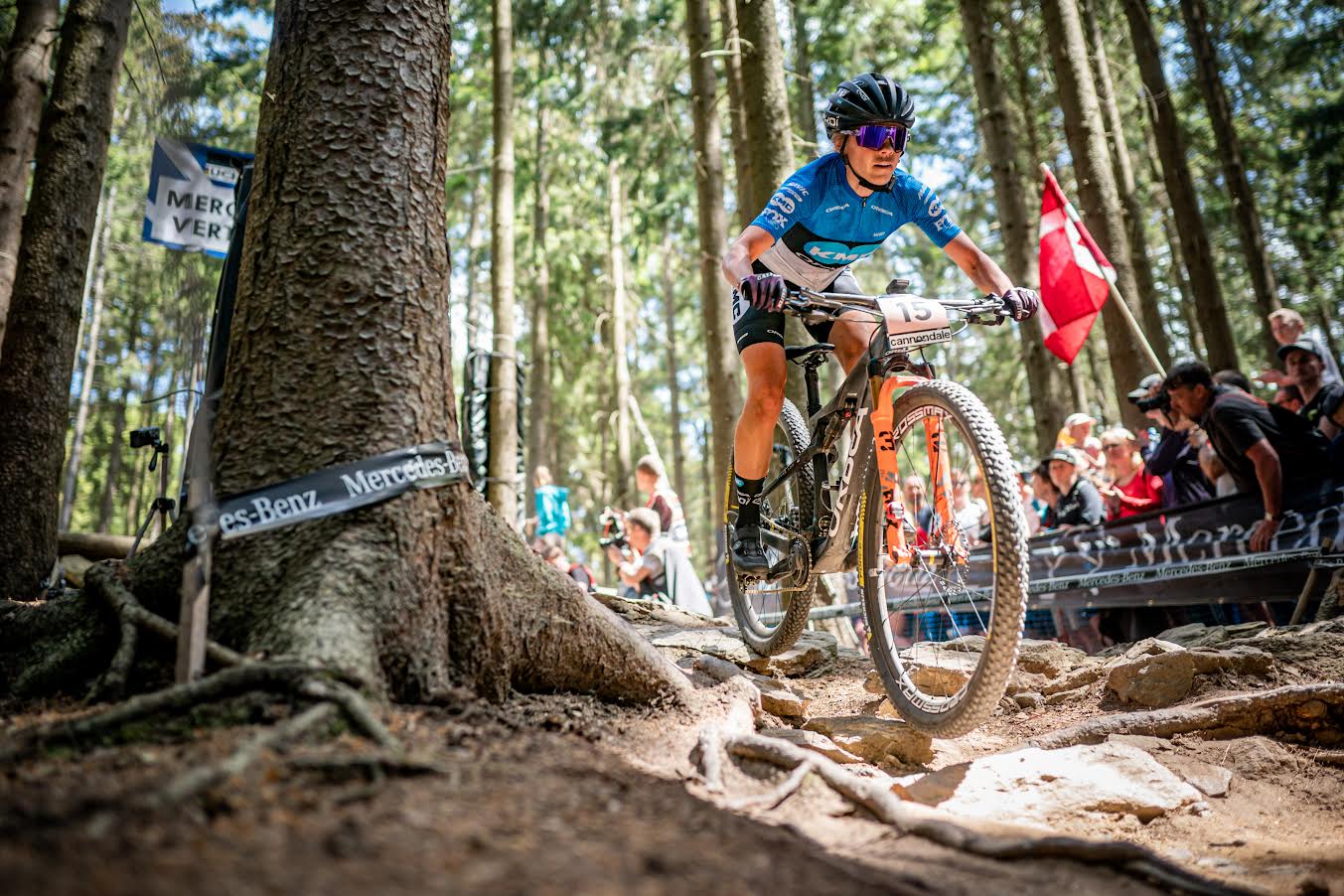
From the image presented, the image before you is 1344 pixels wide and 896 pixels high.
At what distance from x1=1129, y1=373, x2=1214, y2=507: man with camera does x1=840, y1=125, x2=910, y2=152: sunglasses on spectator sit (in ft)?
13.7

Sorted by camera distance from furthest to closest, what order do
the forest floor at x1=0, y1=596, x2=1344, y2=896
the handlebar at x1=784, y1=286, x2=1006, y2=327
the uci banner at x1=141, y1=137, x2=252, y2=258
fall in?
the uci banner at x1=141, y1=137, x2=252, y2=258
the handlebar at x1=784, y1=286, x2=1006, y2=327
the forest floor at x1=0, y1=596, x2=1344, y2=896

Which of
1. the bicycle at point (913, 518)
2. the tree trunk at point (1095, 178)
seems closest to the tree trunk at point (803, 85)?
the tree trunk at point (1095, 178)

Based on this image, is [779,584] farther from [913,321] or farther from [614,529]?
[614,529]

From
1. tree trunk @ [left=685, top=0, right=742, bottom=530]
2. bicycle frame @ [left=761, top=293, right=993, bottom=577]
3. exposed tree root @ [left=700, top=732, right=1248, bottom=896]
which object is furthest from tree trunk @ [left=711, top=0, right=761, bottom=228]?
exposed tree root @ [left=700, top=732, right=1248, bottom=896]

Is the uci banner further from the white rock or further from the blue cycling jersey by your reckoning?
the white rock

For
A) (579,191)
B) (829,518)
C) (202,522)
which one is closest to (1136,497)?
(829,518)

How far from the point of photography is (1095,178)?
9.94m

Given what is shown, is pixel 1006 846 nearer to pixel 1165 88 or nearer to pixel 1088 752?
pixel 1088 752

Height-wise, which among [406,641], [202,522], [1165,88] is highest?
[1165,88]

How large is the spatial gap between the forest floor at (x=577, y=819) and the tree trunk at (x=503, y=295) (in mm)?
6804

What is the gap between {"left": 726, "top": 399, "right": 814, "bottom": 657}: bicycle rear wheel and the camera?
4.62 m

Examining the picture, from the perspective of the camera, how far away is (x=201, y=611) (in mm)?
2219

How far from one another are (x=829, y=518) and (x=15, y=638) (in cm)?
333

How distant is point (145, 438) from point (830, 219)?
16.2 feet
